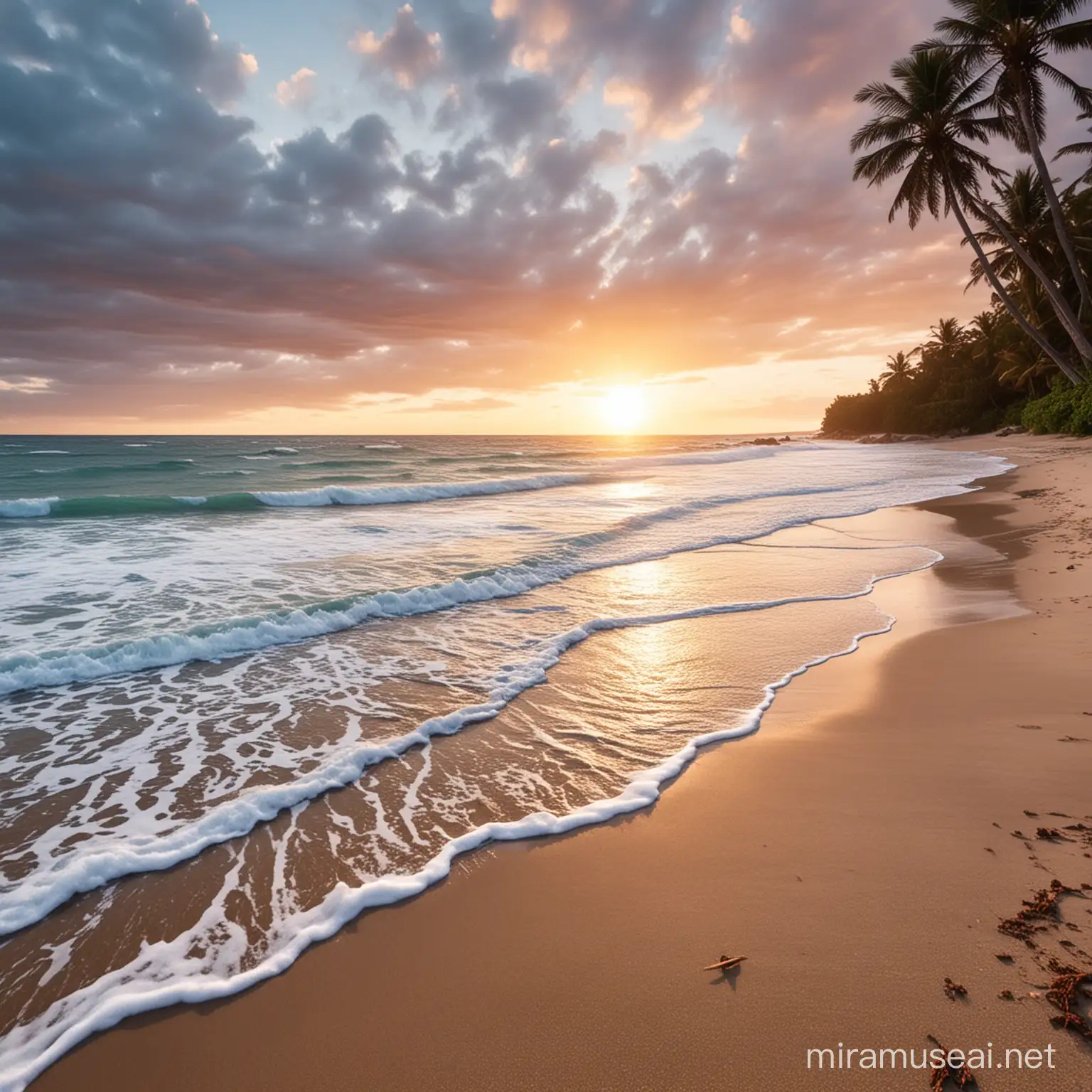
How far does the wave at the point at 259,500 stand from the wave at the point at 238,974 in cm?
2075

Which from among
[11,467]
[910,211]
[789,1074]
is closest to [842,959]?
[789,1074]

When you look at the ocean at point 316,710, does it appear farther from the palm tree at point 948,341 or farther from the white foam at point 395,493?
the palm tree at point 948,341

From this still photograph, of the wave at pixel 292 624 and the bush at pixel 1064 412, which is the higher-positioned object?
the bush at pixel 1064 412

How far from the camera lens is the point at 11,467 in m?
37.5

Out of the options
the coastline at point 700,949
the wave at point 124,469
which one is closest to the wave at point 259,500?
the wave at point 124,469

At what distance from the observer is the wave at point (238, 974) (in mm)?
2217

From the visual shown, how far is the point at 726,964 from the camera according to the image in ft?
7.62

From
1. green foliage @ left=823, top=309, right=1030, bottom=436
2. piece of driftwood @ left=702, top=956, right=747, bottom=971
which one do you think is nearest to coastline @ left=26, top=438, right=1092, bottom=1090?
piece of driftwood @ left=702, top=956, right=747, bottom=971

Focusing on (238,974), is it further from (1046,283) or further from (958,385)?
(958,385)

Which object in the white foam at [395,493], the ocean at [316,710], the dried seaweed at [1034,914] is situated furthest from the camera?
the white foam at [395,493]

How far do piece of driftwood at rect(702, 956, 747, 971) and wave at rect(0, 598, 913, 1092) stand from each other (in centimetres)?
117

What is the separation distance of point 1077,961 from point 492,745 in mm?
3284

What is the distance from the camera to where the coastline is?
201cm

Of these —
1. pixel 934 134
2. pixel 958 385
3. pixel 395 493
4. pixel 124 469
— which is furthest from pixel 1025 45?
pixel 124 469
